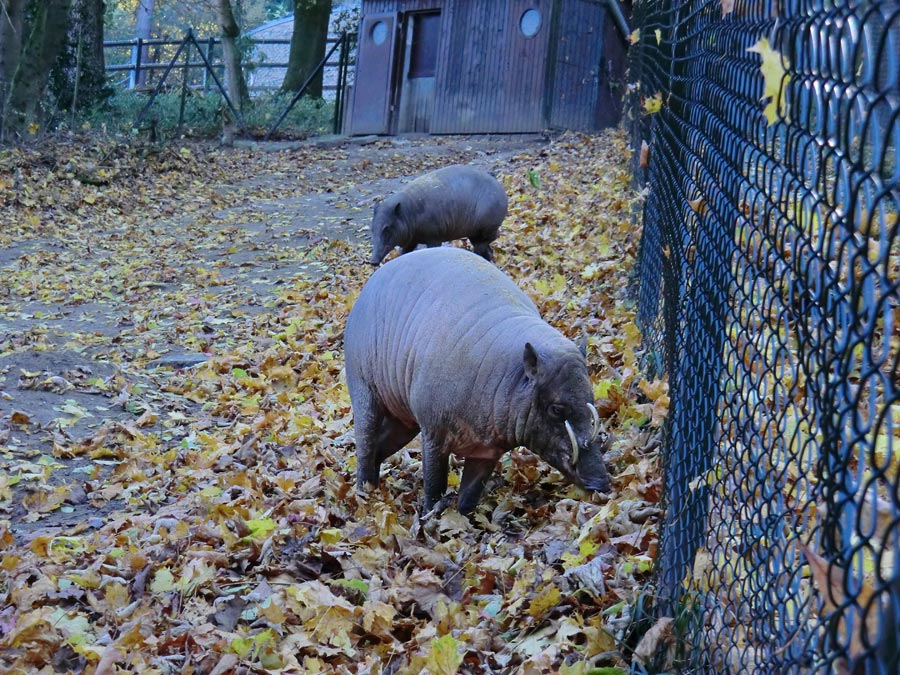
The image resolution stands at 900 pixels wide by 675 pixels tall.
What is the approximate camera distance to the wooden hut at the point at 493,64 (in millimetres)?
22203

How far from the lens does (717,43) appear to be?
3.37 m

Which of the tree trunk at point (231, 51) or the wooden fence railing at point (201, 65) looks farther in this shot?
the wooden fence railing at point (201, 65)

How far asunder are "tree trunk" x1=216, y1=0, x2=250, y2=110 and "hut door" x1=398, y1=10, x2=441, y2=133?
13.6 ft

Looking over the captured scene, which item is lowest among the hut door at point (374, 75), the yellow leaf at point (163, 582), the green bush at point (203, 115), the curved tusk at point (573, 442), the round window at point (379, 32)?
the yellow leaf at point (163, 582)

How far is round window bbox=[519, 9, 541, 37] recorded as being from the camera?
73.0 ft

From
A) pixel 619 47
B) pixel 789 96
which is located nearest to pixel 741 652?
pixel 789 96

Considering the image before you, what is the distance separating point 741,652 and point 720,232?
1.11 m

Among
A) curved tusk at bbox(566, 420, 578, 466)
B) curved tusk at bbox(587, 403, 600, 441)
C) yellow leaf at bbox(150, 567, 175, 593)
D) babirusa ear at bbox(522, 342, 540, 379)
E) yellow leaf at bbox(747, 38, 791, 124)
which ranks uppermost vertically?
yellow leaf at bbox(747, 38, 791, 124)

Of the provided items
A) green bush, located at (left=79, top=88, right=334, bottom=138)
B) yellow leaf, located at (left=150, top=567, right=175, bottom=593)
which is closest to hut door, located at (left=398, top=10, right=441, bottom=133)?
green bush, located at (left=79, top=88, right=334, bottom=138)

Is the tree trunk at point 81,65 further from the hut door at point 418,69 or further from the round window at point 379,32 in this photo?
the hut door at point 418,69

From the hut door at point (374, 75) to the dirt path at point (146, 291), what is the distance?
1.93 m

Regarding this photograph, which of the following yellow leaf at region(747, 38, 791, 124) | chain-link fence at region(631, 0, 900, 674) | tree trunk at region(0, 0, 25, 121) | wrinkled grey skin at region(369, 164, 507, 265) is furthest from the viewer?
tree trunk at region(0, 0, 25, 121)

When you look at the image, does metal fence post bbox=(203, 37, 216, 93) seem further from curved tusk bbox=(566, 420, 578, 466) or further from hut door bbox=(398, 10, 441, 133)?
curved tusk bbox=(566, 420, 578, 466)

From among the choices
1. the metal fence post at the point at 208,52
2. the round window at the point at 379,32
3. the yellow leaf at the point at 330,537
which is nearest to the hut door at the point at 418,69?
the round window at the point at 379,32
